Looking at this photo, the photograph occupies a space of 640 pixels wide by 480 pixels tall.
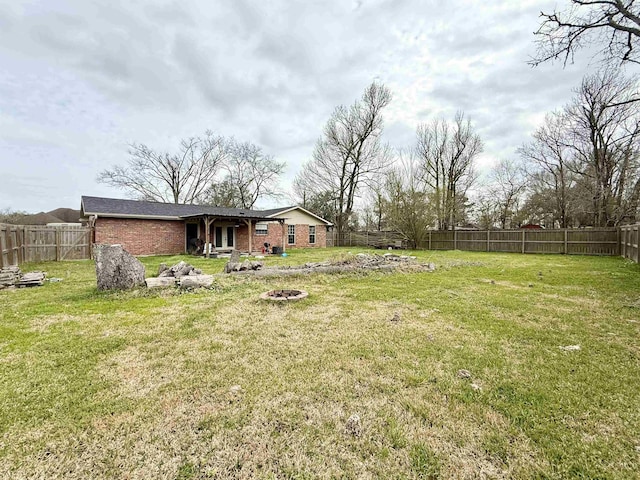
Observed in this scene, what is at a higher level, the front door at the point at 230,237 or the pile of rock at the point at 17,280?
the front door at the point at 230,237

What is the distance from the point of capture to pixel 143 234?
1569cm

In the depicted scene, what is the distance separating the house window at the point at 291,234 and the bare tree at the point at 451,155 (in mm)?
10943

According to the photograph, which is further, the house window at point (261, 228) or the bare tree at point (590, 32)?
the house window at point (261, 228)

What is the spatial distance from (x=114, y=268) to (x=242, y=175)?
26312mm

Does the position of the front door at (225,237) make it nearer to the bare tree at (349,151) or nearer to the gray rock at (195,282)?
the bare tree at (349,151)

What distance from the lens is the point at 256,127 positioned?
22.9m

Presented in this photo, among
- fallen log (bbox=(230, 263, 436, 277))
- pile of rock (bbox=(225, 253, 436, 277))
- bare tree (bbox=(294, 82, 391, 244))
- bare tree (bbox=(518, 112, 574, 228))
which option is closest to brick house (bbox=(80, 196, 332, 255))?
bare tree (bbox=(294, 82, 391, 244))

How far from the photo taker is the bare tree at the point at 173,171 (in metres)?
27.5

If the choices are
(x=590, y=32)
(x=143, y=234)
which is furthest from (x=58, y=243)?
(x=590, y=32)

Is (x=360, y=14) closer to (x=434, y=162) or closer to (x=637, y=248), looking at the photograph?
(x=637, y=248)

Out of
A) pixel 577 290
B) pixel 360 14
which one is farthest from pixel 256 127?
pixel 577 290

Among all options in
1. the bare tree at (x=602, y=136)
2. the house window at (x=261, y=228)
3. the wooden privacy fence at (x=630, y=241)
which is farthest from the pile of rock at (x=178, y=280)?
the bare tree at (x=602, y=136)

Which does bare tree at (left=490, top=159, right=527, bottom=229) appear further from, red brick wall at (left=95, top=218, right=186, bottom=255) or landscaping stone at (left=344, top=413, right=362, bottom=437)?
landscaping stone at (left=344, top=413, right=362, bottom=437)

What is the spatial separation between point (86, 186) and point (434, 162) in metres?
29.8
